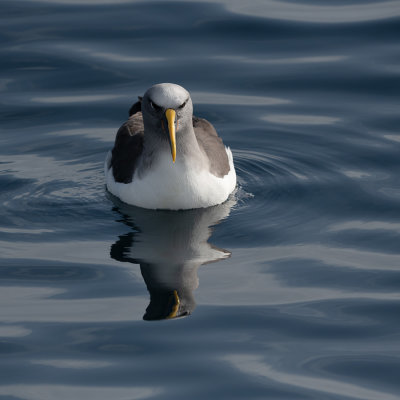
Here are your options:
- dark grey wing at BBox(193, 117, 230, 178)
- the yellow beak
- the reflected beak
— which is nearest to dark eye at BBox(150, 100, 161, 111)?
the yellow beak

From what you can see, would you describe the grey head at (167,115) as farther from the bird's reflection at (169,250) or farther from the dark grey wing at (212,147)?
the bird's reflection at (169,250)

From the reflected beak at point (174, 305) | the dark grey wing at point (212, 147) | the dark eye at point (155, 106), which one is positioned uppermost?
the dark eye at point (155, 106)

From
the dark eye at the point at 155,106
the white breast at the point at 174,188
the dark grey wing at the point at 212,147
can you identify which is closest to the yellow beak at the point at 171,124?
the dark eye at the point at 155,106

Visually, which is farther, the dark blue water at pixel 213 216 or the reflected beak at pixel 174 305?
the reflected beak at pixel 174 305

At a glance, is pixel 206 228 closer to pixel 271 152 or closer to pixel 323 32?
pixel 271 152

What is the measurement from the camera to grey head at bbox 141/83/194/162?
31.4ft

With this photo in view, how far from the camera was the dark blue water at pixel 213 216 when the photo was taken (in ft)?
24.6

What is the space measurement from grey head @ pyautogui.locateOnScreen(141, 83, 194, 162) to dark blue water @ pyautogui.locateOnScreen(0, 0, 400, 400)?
0.80m

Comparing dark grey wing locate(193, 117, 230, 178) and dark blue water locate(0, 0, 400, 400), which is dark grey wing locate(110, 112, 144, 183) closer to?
dark blue water locate(0, 0, 400, 400)

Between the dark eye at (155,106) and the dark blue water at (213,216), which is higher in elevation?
the dark eye at (155,106)

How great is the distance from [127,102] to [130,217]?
329 cm

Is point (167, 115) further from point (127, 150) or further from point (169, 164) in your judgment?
point (127, 150)

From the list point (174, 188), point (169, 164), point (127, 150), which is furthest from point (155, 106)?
point (127, 150)

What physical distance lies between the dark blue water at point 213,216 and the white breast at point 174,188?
130 millimetres
